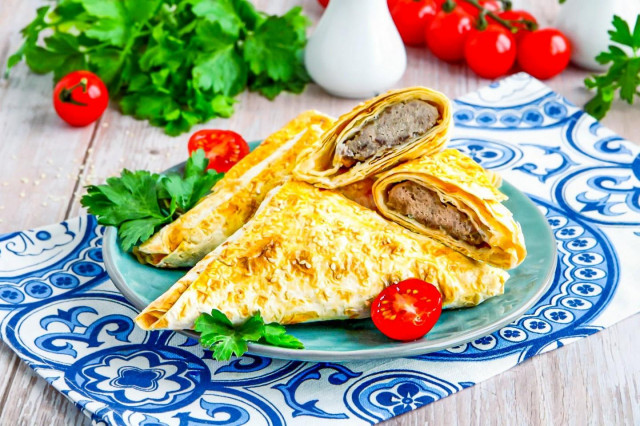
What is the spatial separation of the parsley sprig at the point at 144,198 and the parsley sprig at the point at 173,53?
1174 millimetres

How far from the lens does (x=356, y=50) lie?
4.58 m

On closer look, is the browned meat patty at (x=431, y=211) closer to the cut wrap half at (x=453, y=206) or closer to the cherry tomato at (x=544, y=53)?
the cut wrap half at (x=453, y=206)

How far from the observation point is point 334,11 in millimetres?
4562

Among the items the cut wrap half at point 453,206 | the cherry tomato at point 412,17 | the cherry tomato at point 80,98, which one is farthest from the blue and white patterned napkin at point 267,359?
the cherry tomato at point 412,17

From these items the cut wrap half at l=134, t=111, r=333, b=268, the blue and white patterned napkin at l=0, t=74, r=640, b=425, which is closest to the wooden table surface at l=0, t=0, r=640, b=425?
the blue and white patterned napkin at l=0, t=74, r=640, b=425

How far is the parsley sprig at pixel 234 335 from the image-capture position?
2652 mm

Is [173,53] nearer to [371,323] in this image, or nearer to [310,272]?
[310,272]

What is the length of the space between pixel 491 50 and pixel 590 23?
60 cm

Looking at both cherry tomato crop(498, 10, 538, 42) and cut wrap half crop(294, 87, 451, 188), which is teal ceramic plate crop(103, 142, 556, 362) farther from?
cherry tomato crop(498, 10, 538, 42)

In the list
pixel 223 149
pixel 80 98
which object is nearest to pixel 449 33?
pixel 223 149

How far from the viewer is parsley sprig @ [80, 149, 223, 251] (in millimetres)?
3189

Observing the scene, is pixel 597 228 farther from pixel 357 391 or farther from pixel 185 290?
pixel 185 290

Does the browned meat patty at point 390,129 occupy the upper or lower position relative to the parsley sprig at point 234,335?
upper

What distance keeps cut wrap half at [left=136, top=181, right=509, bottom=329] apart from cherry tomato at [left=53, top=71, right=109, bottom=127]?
1752 millimetres
